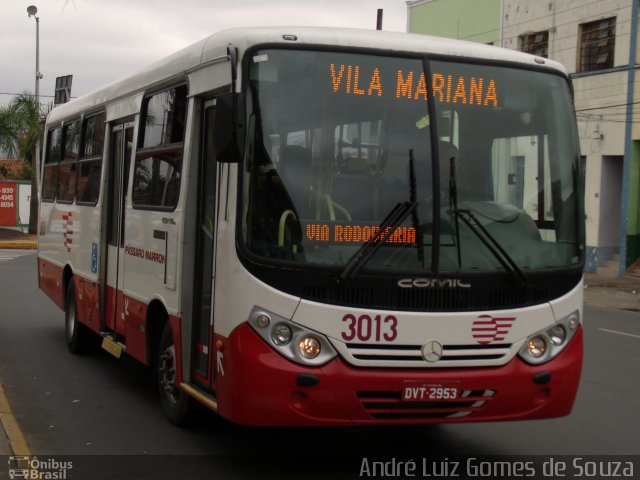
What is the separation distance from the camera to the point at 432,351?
583 centimetres

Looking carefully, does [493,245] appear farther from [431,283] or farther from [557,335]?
[557,335]

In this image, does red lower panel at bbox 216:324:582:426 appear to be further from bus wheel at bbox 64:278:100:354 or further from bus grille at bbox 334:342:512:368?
bus wheel at bbox 64:278:100:354

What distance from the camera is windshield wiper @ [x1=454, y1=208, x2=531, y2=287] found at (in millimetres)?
5980

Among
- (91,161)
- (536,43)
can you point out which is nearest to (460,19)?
(536,43)

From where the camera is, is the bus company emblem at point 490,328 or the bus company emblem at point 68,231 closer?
the bus company emblem at point 490,328

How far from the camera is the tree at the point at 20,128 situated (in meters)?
36.2

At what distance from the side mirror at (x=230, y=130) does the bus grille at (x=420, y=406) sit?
Answer: 162 cm

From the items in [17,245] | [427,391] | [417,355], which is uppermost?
[417,355]

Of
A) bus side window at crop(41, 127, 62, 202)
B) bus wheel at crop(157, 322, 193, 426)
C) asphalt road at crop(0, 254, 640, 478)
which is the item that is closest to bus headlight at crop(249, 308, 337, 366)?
asphalt road at crop(0, 254, 640, 478)

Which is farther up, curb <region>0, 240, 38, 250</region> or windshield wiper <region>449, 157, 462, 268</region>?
windshield wiper <region>449, 157, 462, 268</region>

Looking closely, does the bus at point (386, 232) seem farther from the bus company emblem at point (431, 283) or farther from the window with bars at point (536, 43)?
the window with bars at point (536, 43)

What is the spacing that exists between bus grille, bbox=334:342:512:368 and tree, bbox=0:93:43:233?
32.2 metres

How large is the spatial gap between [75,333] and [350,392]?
6.00 meters

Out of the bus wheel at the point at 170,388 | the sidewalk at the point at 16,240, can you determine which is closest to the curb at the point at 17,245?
the sidewalk at the point at 16,240
